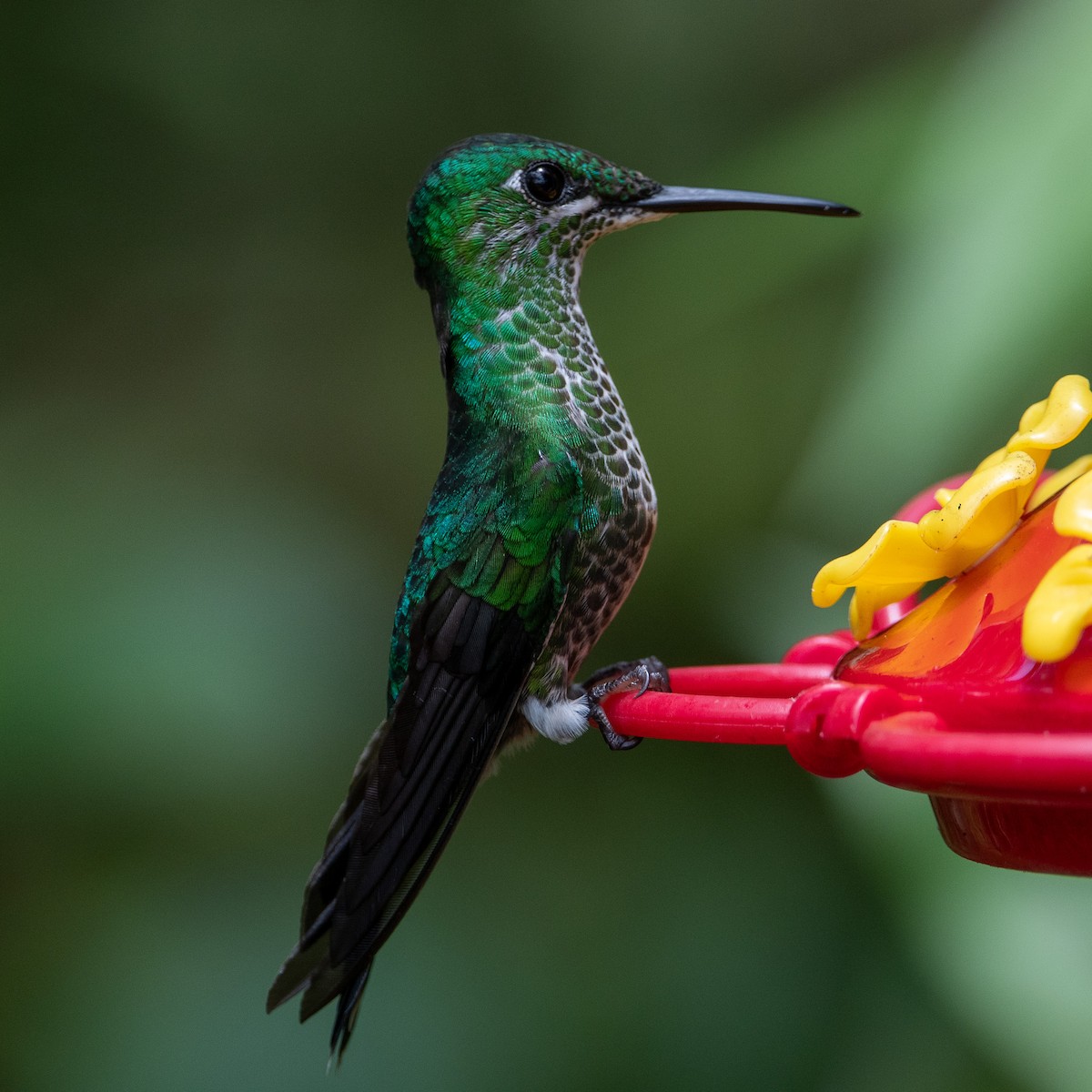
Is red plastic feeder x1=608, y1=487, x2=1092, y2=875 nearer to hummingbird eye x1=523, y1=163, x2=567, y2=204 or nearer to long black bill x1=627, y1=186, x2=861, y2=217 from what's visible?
long black bill x1=627, y1=186, x2=861, y2=217

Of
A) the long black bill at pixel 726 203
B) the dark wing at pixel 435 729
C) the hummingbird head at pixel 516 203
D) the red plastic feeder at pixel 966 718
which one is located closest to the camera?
the red plastic feeder at pixel 966 718

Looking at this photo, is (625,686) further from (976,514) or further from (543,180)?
(543,180)

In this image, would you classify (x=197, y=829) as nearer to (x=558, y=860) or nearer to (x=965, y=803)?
(x=558, y=860)

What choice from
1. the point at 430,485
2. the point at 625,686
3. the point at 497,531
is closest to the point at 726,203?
the point at 497,531

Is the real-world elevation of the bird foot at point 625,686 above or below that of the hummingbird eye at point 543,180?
below

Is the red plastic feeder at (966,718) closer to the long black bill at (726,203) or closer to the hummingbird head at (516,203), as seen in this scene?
the long black bill at (726,203)

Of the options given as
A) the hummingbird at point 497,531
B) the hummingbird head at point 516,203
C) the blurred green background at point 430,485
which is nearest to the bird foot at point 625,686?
the hummingbird at point 497,531
